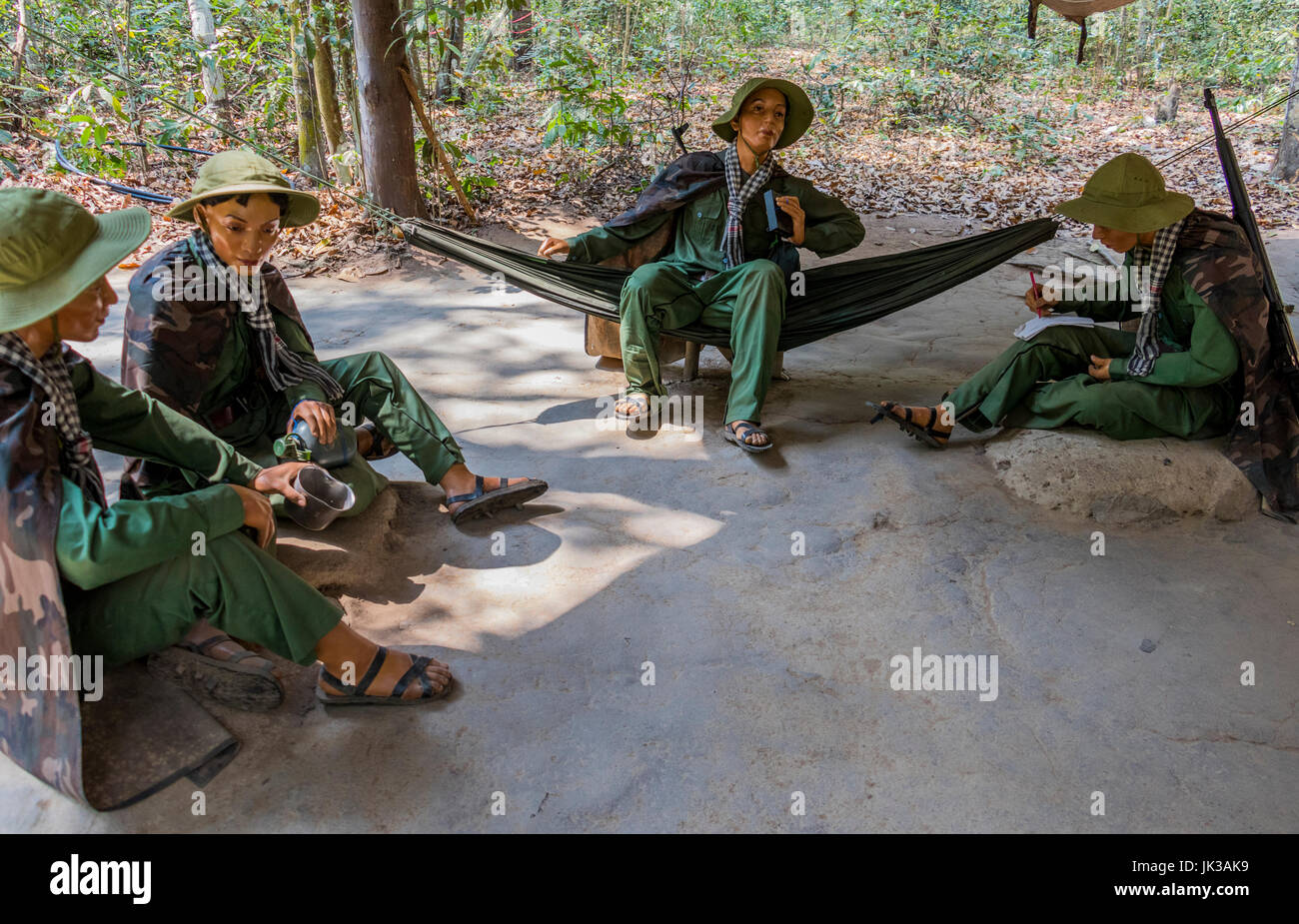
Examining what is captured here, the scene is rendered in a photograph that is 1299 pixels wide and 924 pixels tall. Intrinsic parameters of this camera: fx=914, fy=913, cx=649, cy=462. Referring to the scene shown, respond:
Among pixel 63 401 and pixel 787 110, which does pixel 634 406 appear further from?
pixel 63 401

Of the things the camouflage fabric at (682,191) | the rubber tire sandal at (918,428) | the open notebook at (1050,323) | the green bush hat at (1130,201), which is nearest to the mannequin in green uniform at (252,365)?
the rubber tire sandal at (918,428)

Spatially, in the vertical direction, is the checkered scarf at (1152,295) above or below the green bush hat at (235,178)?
below

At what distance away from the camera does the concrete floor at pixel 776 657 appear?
1610mm

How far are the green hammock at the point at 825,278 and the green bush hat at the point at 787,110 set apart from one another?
531 millimetres

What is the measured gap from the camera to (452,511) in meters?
2.50

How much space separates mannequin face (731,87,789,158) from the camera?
10.5 ft

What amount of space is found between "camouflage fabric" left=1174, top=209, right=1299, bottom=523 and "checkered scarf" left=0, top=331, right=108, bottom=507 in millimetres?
2807

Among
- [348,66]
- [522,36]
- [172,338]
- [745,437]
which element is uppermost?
[522,36]

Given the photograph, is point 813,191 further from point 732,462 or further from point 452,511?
point 452,511

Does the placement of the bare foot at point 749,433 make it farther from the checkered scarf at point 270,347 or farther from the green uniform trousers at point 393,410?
the checkered scarf at point 270,347

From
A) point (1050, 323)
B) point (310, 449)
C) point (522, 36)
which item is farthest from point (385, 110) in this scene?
point (522, 36)

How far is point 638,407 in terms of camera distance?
10.3 feet

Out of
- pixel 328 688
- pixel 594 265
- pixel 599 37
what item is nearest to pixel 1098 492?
pixel 594 265

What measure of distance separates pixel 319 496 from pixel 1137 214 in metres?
2.31
